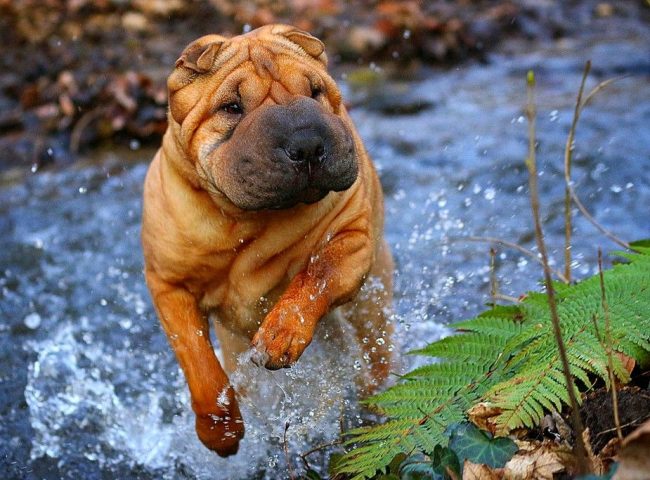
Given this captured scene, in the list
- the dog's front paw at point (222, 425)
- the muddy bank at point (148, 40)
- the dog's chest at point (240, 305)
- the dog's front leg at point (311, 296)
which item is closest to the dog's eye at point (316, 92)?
the dog's front leg at point (311, 296)

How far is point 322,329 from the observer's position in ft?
13.3

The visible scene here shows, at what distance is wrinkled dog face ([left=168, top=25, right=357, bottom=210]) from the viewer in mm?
3053

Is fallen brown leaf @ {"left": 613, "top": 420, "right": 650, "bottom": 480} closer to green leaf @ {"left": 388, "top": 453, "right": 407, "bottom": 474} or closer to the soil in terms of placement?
the soil

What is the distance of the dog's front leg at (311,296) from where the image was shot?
2982 mm

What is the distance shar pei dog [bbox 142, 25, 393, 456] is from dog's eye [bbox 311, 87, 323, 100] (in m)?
0.02

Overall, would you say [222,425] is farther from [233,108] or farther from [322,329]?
[233,108]

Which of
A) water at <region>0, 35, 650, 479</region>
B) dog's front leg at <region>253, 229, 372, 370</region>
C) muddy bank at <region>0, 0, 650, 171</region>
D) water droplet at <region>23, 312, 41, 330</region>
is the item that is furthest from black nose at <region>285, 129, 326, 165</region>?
muddy bank at <region>0, 0, 650, 171</region>

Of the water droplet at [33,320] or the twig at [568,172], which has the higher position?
the twig at [568,172]

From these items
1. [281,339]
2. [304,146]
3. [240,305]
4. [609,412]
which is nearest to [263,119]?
[304,146]

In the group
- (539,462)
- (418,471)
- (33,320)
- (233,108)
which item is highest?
(233,108)

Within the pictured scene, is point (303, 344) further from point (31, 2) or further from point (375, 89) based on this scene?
point (31, 2)

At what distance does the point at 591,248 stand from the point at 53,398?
10.5 feet

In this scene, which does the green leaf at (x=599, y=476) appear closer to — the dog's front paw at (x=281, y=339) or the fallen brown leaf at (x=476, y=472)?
the fallen brown leaf at (x=476, y=472)

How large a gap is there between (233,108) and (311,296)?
0.76 metres
